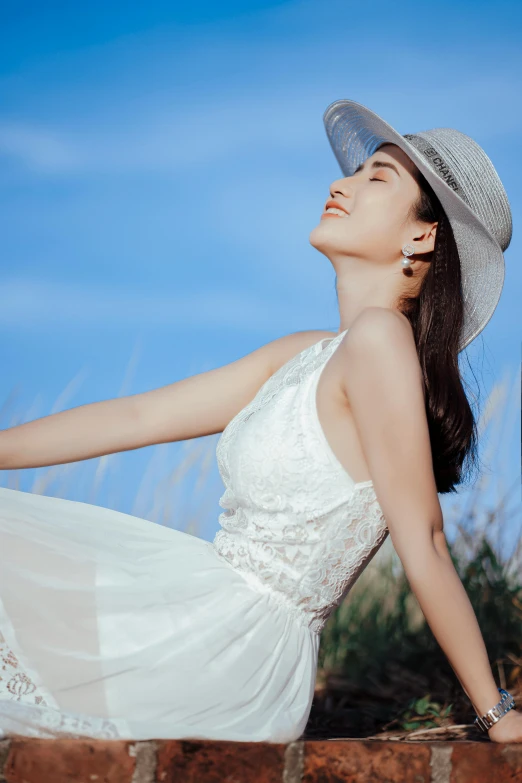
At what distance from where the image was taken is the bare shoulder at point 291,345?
2.36 metres

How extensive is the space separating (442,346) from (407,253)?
9.5 inches

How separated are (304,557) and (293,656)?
0.22 metres

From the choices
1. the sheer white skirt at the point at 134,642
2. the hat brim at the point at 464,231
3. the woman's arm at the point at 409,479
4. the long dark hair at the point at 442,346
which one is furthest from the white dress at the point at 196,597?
the hat brim at the point at 464,231

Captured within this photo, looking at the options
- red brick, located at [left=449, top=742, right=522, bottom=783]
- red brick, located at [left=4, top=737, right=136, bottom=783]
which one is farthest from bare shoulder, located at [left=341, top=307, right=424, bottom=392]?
red brick, located at [left=4, top=737, right=136, bottom=783]

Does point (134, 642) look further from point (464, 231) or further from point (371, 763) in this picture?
point (464, 231)

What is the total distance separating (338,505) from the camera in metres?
1.81

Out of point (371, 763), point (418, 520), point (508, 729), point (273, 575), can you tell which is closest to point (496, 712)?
point (508, 729)

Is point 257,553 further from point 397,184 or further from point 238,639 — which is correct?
point 397,184

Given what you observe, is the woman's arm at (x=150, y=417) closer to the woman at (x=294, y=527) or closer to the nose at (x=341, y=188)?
the woman at (x=294, y=527)

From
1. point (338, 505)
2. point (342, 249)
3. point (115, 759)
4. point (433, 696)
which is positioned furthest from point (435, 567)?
point (433, 696)

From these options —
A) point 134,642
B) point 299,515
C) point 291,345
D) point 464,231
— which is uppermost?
point 464,231

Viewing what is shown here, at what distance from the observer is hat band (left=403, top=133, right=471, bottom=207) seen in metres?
2.11

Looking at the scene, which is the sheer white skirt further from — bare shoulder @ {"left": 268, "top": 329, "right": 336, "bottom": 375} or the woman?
bare shoulder @ {"left": 268, "top": 329, "right": 336, "bottom": 375}

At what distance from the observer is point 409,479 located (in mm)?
1682
